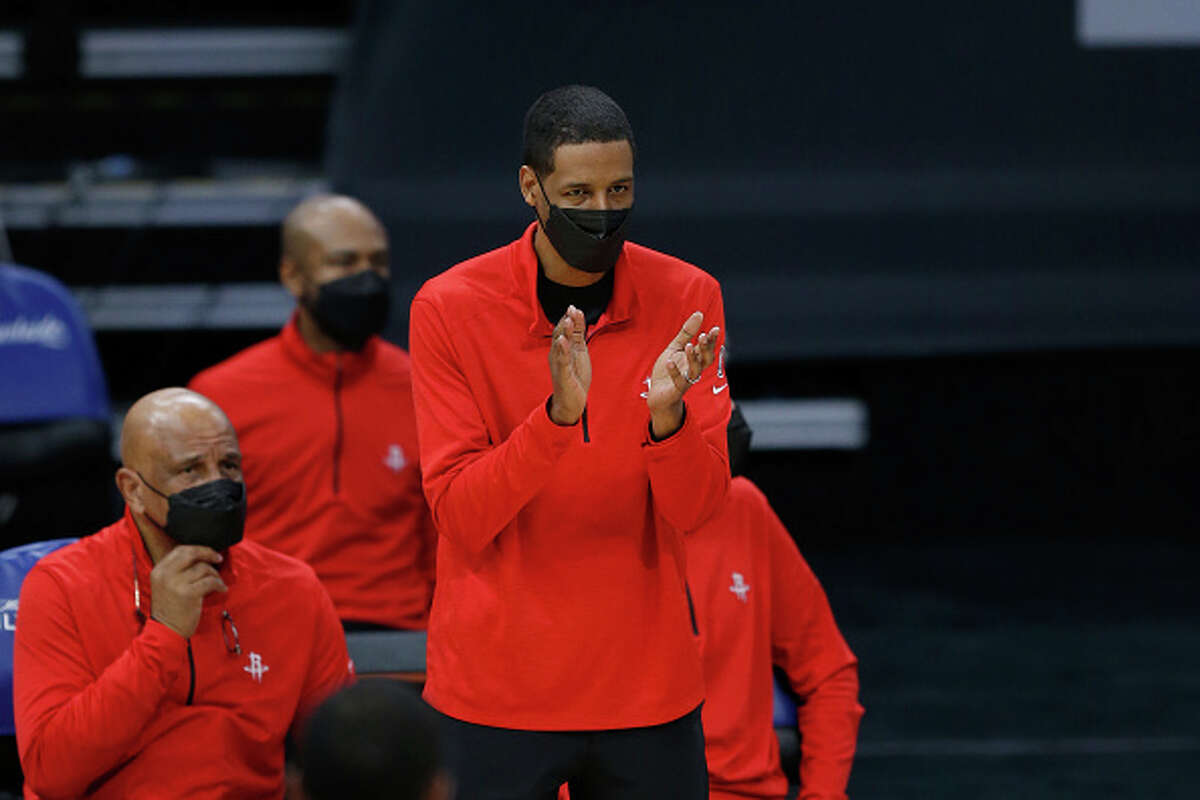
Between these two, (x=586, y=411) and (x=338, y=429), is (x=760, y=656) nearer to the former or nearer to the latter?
(x=586, y=411)

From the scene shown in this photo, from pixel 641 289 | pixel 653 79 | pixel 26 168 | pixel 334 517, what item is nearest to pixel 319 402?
pixel 334 517

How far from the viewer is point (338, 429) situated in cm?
352

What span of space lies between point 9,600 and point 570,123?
128 centimetres

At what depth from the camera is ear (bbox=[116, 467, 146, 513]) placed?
2.52m

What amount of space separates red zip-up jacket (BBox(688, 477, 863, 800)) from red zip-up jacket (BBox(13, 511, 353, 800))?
1.81 ft

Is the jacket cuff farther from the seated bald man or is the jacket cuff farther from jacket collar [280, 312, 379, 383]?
jacket collar [280, 312, 379, 383]

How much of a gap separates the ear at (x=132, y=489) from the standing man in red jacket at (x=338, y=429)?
900 millimetres

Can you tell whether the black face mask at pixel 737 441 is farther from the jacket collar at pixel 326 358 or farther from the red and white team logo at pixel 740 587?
the jacket collar at pixel 326 358

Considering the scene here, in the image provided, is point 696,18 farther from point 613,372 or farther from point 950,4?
point 613,372

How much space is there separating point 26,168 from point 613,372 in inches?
182

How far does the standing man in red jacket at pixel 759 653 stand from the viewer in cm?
260

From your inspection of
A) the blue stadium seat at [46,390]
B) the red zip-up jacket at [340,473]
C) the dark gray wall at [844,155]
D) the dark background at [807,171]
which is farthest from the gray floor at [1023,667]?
the blue stadium seat at [46,390]

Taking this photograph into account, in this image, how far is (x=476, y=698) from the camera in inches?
74.7

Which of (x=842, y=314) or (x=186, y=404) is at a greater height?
(x=186, y=404)
